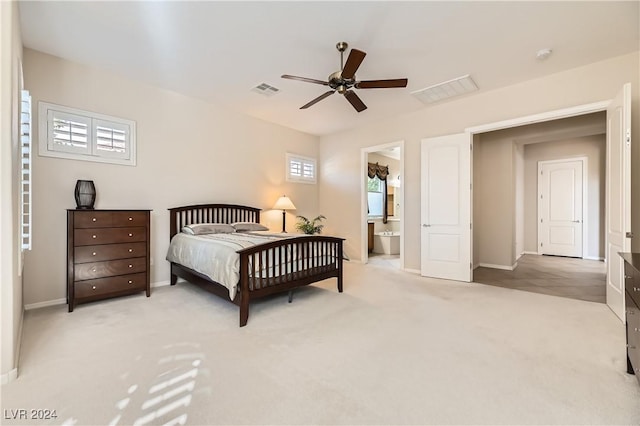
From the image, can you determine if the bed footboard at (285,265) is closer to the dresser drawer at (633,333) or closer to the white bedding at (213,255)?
the white bedding at (213,255)

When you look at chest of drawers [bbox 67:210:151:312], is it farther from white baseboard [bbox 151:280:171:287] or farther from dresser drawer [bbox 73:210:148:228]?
white baseboard [bbox 151:280:171:287]

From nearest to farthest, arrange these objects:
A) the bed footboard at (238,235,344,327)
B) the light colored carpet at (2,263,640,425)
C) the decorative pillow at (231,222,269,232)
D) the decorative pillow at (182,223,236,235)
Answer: the light colored carpet at (2,263,640,425) → the bed footboard at (238,235,344,327) → the decorative pillow at (182,223,236,235) → the decorative pillow at (231,222,269,232)

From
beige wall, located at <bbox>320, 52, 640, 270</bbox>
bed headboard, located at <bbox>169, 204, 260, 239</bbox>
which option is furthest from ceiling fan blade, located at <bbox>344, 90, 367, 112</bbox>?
bed headboard, located at <bbox>169, 204, 260, 239</bbox>

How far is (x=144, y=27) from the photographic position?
2801 millimetres

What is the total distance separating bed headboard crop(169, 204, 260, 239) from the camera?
4355 mm

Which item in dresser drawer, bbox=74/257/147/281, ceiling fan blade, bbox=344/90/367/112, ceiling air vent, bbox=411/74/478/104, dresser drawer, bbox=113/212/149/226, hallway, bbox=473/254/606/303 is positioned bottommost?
hallway, bbox=473/254/606/303

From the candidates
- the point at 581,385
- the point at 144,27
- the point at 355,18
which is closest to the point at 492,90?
the point at 355,18

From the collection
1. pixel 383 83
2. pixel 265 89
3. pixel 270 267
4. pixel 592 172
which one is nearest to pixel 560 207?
pixel 592 172

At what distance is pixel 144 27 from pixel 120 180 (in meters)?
2.02

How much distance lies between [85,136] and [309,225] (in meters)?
3.94

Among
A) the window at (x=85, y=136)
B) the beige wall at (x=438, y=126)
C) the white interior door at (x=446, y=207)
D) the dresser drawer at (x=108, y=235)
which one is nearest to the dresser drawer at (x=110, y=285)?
the dresser drawer at (x=108, y=235)

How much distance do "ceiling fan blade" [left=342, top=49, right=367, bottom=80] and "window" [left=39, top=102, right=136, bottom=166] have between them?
313cm

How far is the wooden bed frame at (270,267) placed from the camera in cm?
283

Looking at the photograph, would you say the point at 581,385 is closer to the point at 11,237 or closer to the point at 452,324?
the point at 452,324
